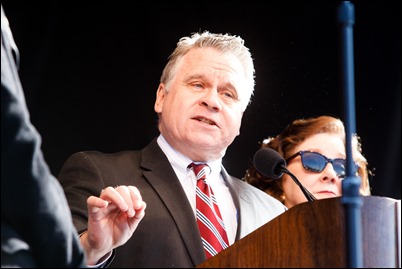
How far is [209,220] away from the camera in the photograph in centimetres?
272

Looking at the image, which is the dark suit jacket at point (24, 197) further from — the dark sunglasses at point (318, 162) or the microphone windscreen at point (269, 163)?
the dark sunglasses at point (318, 162)

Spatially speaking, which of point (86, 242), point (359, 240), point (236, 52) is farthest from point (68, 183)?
point (359, 240)

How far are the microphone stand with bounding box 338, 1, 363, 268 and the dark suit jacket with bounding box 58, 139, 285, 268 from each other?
3.65 feet

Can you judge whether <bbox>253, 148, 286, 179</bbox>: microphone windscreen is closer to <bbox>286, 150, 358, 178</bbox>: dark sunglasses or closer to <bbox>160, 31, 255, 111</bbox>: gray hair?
<bbox>160, 31, 255, 111</bbox>: gray hair

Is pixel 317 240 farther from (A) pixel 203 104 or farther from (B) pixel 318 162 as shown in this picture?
(B) pixel 318 162

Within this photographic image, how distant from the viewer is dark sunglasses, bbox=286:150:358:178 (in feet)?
11.5

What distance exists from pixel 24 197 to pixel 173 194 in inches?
61.8

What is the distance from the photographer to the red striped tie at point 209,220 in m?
2.64

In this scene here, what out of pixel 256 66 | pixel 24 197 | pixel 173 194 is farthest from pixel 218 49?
pixel 24 197

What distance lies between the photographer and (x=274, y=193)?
148 inches

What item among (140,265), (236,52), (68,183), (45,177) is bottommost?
(140,265)

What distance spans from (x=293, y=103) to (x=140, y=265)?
1.91 metres

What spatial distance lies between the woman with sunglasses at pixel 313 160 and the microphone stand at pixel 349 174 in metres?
2.07

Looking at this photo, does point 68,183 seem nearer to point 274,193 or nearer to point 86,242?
point 86,242
